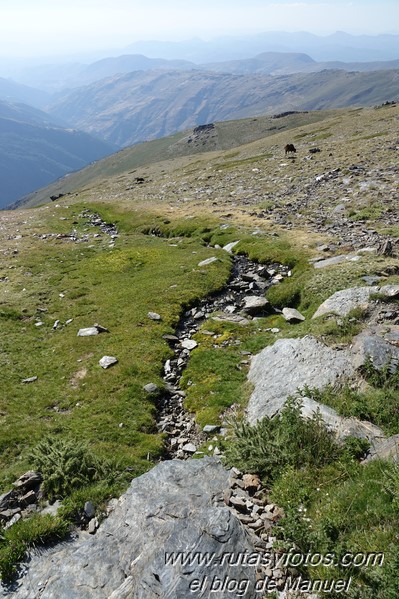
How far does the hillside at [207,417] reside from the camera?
813 cm

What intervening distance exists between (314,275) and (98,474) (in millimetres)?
16533

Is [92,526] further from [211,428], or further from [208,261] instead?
[208,261]

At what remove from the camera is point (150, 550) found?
338 inches

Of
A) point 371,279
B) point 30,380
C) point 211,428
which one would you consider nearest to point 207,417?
point 211,428

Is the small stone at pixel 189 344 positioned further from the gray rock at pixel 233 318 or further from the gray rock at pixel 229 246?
the gray rock at pixel 229 246

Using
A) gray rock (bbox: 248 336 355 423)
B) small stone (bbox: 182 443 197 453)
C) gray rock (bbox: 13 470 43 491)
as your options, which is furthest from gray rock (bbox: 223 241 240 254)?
gray rock (bbox: 13 470 43 491)

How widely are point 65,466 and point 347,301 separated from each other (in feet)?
42.1

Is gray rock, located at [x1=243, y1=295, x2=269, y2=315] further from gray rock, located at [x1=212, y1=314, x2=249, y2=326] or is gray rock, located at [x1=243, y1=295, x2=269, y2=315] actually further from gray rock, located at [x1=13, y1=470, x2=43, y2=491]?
gray rock, located at [x1=13, y1=470, x2=43, y2=491]

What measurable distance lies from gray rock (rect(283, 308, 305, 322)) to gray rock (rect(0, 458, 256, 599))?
11.2 meters

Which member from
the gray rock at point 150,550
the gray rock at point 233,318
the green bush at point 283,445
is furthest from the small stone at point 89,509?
the gray rock at point 233,318

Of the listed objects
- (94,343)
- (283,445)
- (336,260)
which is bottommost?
(94,343)

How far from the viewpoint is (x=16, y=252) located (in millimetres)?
41875

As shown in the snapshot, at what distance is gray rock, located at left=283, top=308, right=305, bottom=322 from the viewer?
20.3 meters

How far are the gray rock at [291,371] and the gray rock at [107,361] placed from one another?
681cm
